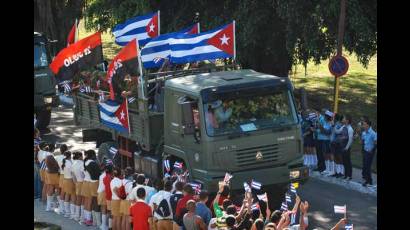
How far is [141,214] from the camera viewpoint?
12828mm

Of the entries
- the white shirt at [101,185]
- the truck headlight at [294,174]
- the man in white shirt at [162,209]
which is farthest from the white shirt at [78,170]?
the truck headlight at [294,174]

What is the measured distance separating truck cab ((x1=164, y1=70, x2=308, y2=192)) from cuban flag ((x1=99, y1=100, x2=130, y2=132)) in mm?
2161

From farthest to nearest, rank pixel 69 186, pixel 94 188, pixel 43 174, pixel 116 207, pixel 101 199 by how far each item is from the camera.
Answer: pixel 43 174
pixel 69 186
pixel 94 188
pixel 101 199
pixel 116 207

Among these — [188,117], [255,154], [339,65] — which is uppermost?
[339,65]

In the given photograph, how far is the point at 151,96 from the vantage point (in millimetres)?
17109

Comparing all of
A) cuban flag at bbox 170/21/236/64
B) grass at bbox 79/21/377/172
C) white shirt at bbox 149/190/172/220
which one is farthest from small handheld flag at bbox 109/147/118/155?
grass at bbox 79/21/377/172

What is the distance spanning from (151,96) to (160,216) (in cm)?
486

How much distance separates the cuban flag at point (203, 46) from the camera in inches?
695

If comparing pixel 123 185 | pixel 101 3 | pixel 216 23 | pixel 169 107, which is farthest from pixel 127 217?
pixel 101 3

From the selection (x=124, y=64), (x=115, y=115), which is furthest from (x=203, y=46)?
(x=115, y=115)

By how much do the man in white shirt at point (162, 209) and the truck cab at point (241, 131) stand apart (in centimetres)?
218

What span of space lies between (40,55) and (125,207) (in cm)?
1231

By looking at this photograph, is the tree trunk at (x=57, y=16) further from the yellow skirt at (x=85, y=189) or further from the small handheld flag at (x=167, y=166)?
the yellow skirt at (x=85, y=189)

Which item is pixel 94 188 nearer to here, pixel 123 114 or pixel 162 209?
pixel 123 114
